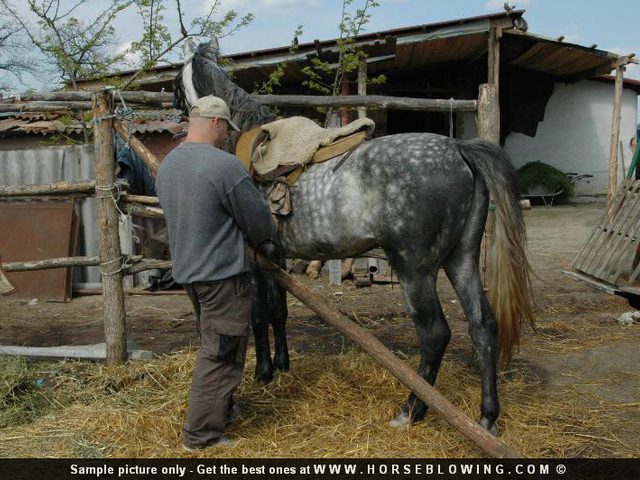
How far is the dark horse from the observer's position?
11.0 feet

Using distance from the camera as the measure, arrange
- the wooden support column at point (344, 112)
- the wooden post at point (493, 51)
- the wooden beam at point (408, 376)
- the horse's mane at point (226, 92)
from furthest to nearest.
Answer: the wooden post at point (493, 51), the wooden support column at point (344, 112), the horse's mane at point (226, 92), the wooden beam at point (408, 376)

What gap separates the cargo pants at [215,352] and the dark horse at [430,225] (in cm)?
75

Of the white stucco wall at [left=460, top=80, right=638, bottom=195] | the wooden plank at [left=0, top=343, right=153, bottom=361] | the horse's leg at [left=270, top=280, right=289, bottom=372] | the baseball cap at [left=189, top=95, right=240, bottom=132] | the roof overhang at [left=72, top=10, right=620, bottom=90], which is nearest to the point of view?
the baseball cap at [left=189, top=95, right=240, bottom=132]

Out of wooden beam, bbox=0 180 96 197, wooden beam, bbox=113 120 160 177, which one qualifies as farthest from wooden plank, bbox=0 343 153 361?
A: wooden beam, bbox=113 120 160 177

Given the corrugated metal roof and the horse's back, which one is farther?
the corrugated metal roof

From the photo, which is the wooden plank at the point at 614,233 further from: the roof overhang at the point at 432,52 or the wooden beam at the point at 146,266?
the wooden beam at the point at 146,266

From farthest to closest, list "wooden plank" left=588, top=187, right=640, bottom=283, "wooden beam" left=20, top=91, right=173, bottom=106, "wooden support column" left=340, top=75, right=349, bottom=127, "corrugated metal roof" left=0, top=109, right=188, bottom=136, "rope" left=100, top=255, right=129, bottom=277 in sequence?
"corrugated metal roof" left=0, top=109, right=188, bottom=136 < "wooden support column" left=340, top=75, right=349, bottom=127 < "wooden plank" left=588, top=187, right=640, bottom=283 < "wooden beam" left=20, top=91, right=173, bottom=106 < "rope" left=100, top=255, right=129, bottom=277

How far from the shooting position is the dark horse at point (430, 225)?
3357mm

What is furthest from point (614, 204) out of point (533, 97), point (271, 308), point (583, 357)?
point (533, 97)

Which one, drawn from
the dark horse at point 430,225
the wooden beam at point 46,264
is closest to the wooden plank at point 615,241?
the dark horse at point 430,225

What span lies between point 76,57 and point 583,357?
8.96 m

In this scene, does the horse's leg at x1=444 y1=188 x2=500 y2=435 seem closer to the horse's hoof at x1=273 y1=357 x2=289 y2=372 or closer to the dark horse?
the dark horse

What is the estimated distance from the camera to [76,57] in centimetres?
993
